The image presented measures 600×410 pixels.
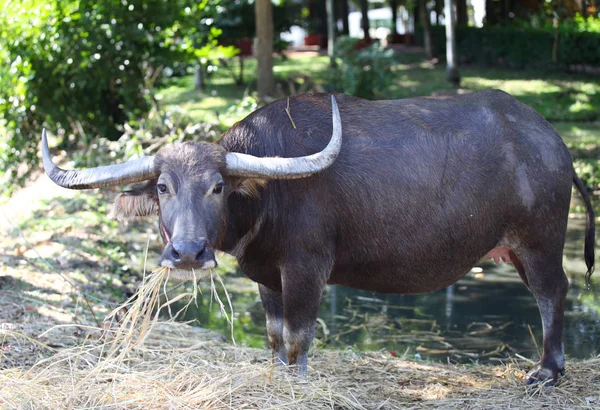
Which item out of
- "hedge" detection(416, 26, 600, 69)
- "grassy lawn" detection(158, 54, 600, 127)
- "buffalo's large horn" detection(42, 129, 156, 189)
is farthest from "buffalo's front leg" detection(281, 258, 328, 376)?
"hedge" detection(416, 26, 600, 69)

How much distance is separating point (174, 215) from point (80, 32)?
24.8ft

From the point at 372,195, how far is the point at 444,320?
2591 mm

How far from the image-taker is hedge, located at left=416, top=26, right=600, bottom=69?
19.9 m

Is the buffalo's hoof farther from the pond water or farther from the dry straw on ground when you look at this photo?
the pond water

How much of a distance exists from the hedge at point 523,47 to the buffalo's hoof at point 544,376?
53.8 ft

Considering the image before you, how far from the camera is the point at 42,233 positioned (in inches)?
335

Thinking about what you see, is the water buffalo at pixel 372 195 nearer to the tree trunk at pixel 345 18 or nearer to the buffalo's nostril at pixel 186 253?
the buffalo's nostril at pixel 186 253

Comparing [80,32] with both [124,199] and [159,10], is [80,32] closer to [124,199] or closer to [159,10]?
[159,10]

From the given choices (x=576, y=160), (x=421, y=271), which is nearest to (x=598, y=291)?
(x=421, y=271)

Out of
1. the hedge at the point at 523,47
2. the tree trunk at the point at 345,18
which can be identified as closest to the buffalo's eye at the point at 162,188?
the hedge at the point at 523,47

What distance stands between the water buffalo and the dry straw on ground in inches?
10.6

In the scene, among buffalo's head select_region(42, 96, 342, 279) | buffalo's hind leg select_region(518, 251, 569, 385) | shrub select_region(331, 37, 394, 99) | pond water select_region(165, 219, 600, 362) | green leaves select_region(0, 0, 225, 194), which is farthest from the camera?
shrub select_region(331, 37, 394, 99)

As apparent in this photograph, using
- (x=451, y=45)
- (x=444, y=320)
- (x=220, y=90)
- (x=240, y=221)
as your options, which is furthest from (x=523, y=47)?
(x=240, y=221)

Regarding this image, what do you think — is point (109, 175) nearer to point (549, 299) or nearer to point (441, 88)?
point (549, 299)
